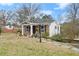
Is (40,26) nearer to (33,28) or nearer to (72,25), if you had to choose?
(33,28)

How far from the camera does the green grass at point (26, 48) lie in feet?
13.5

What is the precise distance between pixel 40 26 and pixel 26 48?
25 cm

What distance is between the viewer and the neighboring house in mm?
4109

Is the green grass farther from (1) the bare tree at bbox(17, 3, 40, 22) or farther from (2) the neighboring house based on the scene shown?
(1) the bare tree at bbox(17, 3, 40, 22)

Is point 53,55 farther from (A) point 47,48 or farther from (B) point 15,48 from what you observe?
(B) point 15,48

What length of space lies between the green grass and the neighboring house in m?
0.08

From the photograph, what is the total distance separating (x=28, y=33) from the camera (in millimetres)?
4133

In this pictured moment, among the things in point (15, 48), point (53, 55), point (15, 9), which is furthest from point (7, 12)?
point (53, 55)

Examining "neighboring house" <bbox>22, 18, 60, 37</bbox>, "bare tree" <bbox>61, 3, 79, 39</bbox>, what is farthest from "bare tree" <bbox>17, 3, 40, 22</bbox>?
"bare tree" <bbox>61, 3, 79, 39</bbox>

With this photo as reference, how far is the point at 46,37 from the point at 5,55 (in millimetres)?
423

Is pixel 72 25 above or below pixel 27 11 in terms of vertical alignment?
below

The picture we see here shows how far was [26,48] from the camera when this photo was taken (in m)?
4.12

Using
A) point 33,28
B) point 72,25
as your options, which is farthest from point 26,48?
point 72,25

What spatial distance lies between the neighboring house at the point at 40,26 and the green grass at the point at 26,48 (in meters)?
0.08
